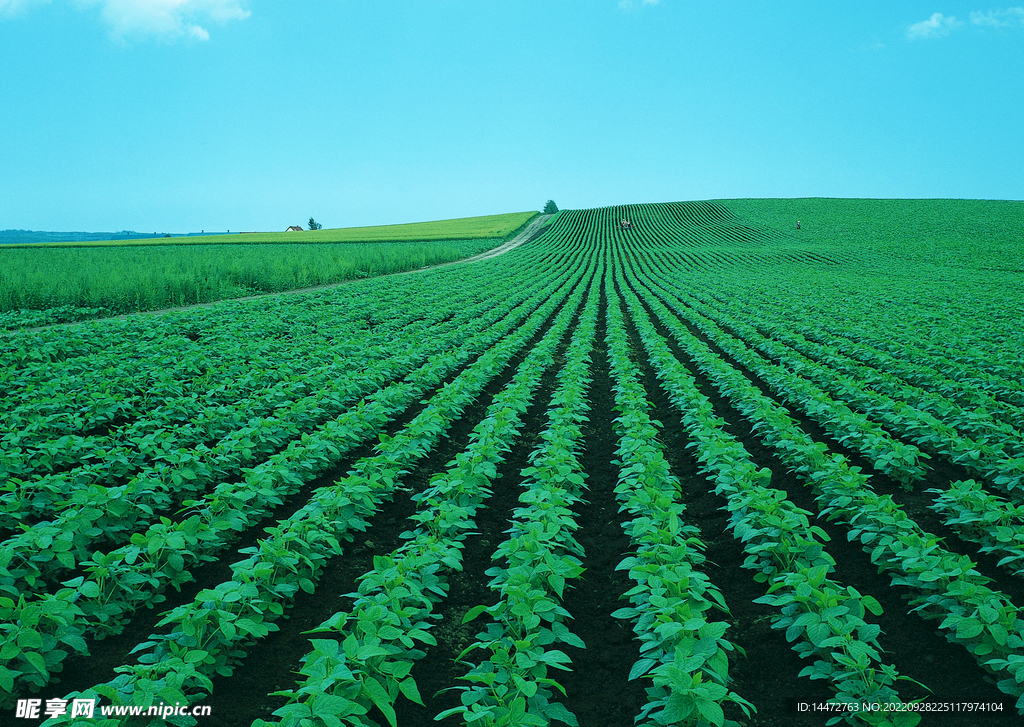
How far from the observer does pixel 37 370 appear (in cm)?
861

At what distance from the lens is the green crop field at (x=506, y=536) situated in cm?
304

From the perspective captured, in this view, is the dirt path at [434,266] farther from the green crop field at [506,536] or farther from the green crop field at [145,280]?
the green crop field at [506,536]

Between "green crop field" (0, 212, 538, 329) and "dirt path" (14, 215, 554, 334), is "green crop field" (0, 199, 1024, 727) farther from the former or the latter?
"green crop field" (0, 212, 538, 329)

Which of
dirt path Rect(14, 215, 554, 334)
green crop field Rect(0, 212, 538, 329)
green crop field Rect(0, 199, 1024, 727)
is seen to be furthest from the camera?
dirt path Rect(14, 215, 554, 334)

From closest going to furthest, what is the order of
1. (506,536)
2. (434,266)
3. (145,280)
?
(506,536) < (145,280) < (434,266)

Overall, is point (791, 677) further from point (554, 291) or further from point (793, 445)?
point (554, 291)

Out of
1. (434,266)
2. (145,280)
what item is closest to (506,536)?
(145,280)

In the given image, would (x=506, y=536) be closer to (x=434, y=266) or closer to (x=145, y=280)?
(x=145, y=280)

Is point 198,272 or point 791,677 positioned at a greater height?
point 198,272

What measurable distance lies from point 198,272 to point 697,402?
840 inches

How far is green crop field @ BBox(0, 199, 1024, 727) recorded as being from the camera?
3041mm

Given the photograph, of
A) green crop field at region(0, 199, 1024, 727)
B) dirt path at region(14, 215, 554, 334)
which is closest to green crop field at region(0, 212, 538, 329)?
dirt path at region(14, 215, 554, 334)

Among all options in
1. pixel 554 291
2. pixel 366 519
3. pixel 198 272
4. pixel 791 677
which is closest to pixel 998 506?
pixel 791 677

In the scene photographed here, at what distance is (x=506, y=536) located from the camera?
5164mm
